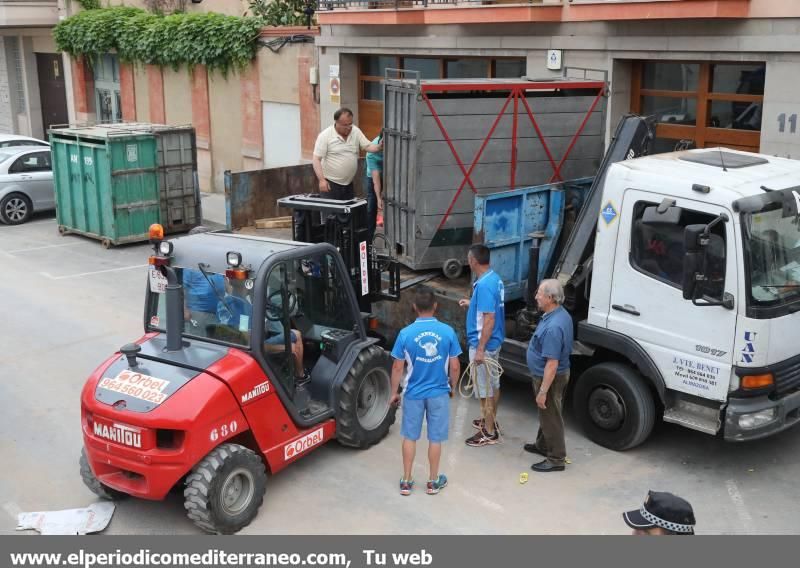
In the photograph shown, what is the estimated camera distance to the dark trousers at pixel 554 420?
7.26 meters

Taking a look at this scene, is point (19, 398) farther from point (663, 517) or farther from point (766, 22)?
point (766, 22)

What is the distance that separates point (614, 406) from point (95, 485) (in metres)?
4.22

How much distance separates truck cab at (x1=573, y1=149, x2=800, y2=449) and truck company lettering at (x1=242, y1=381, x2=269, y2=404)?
9.07 ft

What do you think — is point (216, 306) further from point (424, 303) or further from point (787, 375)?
point (787, 375)

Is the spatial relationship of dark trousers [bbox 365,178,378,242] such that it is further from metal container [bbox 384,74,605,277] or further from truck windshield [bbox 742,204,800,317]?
truck windshield [bbox 742,204,800,317]

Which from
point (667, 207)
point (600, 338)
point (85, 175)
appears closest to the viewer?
point (667, 207)

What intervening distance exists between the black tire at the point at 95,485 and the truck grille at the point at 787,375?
5058mm

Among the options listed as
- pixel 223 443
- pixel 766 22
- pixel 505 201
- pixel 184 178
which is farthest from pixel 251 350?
pixel 184 178

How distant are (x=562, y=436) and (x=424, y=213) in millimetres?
2745

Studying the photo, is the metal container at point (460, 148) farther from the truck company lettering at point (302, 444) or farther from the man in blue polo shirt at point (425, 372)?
the truck company lettering at point (302, 444)

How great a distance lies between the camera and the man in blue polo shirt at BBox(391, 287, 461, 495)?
21.7 ft

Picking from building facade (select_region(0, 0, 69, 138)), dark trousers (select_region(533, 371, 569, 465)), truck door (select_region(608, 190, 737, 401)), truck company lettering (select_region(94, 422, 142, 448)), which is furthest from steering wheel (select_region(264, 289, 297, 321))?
building facade (select_region(0, 0, 69, 138))

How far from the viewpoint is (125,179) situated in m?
15.7

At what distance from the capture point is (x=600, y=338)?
7512mm
